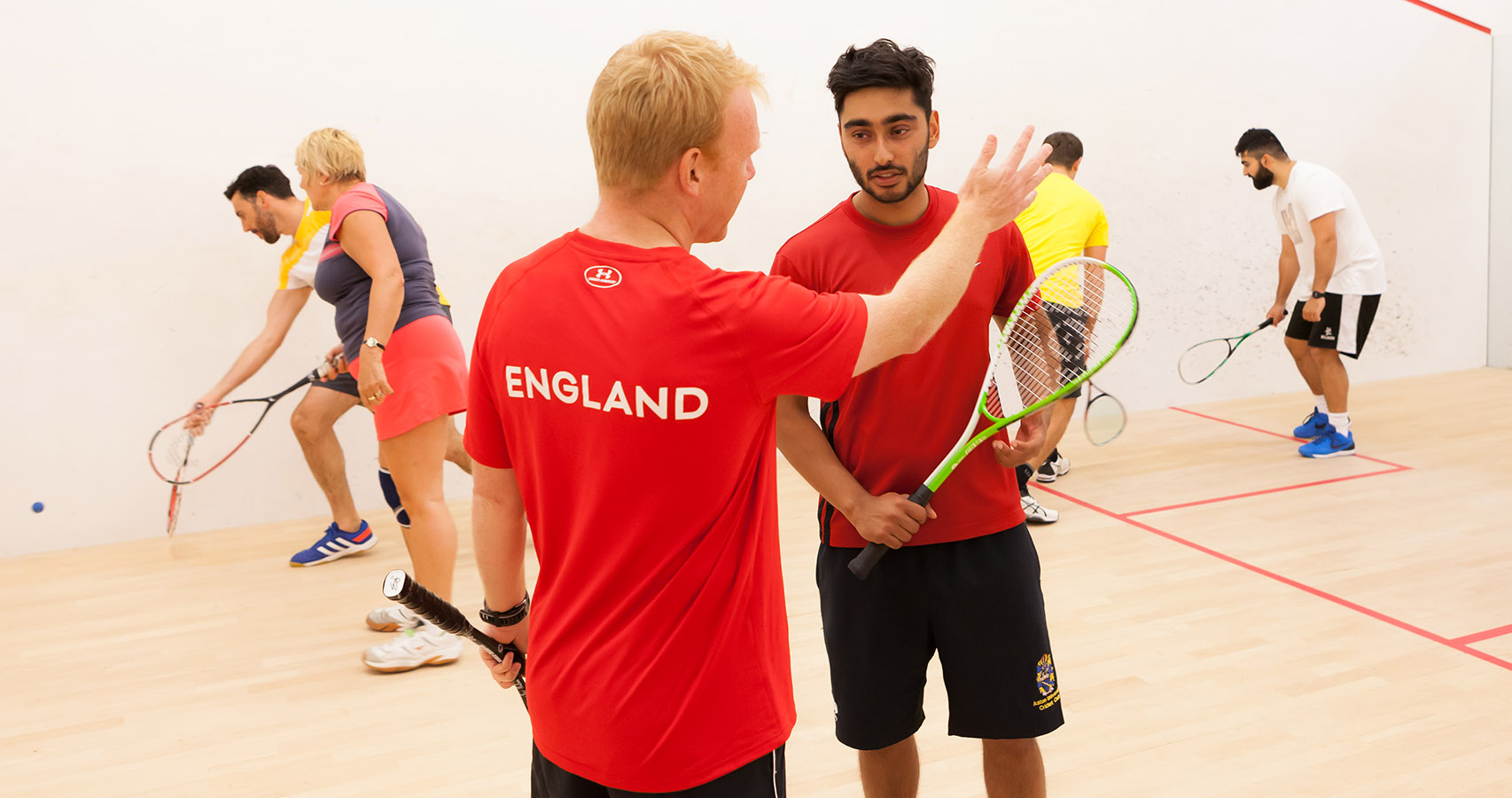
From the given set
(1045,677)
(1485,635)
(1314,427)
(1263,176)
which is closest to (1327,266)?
(1263,176)

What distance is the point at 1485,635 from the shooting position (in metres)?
2.66

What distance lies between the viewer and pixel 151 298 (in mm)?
3930

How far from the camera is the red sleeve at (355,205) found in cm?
252

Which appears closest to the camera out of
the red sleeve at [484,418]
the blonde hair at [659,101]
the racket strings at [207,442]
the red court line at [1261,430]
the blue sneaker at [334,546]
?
the blonde hair at [659,101]

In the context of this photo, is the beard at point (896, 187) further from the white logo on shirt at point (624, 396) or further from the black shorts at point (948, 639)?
the white logo on shirt at point (624, 396)

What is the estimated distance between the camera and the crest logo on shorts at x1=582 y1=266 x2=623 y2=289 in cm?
94

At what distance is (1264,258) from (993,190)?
16.9 feet

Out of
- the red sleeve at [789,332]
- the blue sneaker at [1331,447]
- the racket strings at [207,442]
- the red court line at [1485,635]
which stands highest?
the red sleeve at [789,332]

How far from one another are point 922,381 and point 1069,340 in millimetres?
572

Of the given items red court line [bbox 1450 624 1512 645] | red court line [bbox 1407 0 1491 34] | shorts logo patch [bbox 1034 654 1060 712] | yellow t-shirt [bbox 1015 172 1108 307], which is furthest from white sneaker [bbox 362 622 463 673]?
A: red court line [bbox 1407 0 1491 34]

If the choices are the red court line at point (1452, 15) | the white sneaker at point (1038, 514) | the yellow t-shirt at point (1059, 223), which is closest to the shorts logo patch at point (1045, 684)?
the white sneaker at point (1038, 514)

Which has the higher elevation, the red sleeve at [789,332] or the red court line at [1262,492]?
the red sleeve at [789,332]

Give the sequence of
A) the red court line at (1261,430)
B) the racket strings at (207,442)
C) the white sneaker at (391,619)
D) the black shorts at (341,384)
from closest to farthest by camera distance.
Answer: the white sneaker at (391,619)
the black shorts at (341,384)
the racket strings at (207,442)
the red court line at (1261,430)

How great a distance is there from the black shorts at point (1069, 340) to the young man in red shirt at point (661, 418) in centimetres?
67
